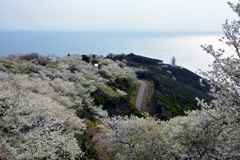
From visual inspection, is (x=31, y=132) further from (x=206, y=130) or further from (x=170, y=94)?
(x=170, y=94)

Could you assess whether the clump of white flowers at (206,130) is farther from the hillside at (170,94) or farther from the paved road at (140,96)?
the paved road at (140,96)

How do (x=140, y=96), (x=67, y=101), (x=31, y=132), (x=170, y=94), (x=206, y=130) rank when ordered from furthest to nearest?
(x=170, y=94)
(x=140, y=96)
(x=67, y=101)
(x=31, y=132)
(x=206, y=130)

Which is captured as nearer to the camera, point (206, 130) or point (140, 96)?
point (206, 130)

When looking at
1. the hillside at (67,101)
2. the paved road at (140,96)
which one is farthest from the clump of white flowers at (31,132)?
the paved road at (140,96)

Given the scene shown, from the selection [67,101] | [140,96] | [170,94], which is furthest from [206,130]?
[170,94]

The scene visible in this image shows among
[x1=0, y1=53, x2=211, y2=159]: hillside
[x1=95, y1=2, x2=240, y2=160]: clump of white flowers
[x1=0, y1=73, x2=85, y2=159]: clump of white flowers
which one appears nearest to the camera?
[x1=95, y1=2, x2=240, y2=160]: clump of white flowers

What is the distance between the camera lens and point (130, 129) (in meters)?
10.2

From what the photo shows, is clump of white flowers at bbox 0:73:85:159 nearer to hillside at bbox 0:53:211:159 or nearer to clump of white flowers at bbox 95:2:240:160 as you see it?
→ hillside at bbox 0:53:211:159

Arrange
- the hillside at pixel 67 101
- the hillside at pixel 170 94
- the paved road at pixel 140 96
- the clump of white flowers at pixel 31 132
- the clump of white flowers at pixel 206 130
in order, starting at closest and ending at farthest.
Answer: the clump of white flowers at pixel 206 130 < the clump of white flowers at pixel 31 132 < the hillside at pixel 67 101 < the hillside at pixel 170 94 < the paved road at pixel 140 96

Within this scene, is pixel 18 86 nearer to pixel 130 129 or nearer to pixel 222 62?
pixel 130 129

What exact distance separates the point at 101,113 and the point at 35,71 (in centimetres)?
1312

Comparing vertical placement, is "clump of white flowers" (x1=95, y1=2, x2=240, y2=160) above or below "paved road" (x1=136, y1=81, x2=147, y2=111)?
above

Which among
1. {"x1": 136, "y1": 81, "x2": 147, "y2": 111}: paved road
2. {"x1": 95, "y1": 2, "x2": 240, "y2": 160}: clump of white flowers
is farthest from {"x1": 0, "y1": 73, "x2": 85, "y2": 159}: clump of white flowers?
{"x1": 136, "y1": 81, "x2": 147, "y2": 111}: paved road

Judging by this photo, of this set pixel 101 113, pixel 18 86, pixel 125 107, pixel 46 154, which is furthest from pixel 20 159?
pixel 125 107
